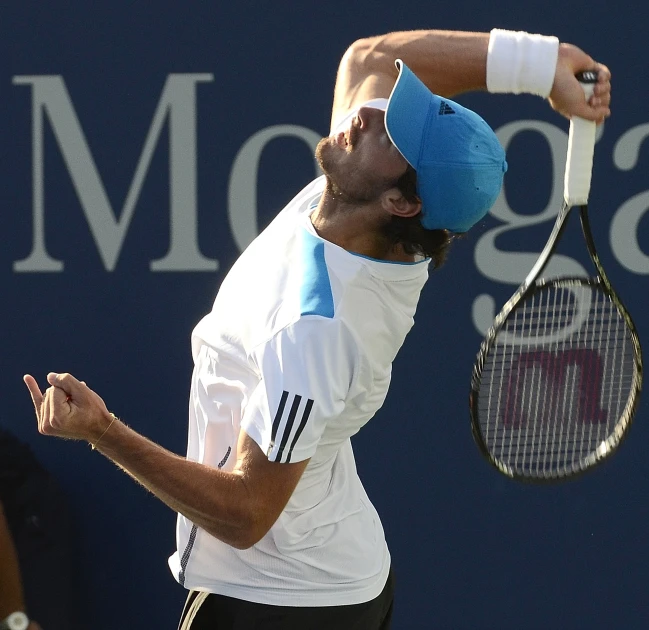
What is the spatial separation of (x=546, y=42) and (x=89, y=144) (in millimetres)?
1494

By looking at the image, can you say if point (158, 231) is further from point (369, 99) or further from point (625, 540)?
Result: point (625, 540)

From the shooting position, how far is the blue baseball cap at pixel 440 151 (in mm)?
Answer: 2008

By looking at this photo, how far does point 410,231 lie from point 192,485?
0.57 metres

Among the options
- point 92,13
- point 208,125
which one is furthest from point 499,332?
point 92,13

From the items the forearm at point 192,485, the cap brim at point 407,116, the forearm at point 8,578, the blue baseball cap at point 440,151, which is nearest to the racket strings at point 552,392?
the blue baseball cap at point 440,151

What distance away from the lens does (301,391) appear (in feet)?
6.12

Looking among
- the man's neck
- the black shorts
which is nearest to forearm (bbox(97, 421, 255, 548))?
the black shorts

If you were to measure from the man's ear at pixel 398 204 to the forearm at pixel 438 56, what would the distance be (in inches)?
11.9

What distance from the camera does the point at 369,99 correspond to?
2174 millimetres

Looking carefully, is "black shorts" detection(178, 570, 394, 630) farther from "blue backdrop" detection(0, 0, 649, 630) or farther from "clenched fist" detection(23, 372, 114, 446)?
"blue backdrop" detection(0, 0, 649, 630)

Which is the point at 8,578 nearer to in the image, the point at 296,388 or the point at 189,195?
the point at 189,195

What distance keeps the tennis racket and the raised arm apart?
282 millimetres

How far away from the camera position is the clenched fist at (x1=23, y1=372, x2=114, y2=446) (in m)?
1.78

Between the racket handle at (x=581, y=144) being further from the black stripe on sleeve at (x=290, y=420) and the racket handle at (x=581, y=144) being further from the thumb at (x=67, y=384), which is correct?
the thumb at (x=67, y=384)
